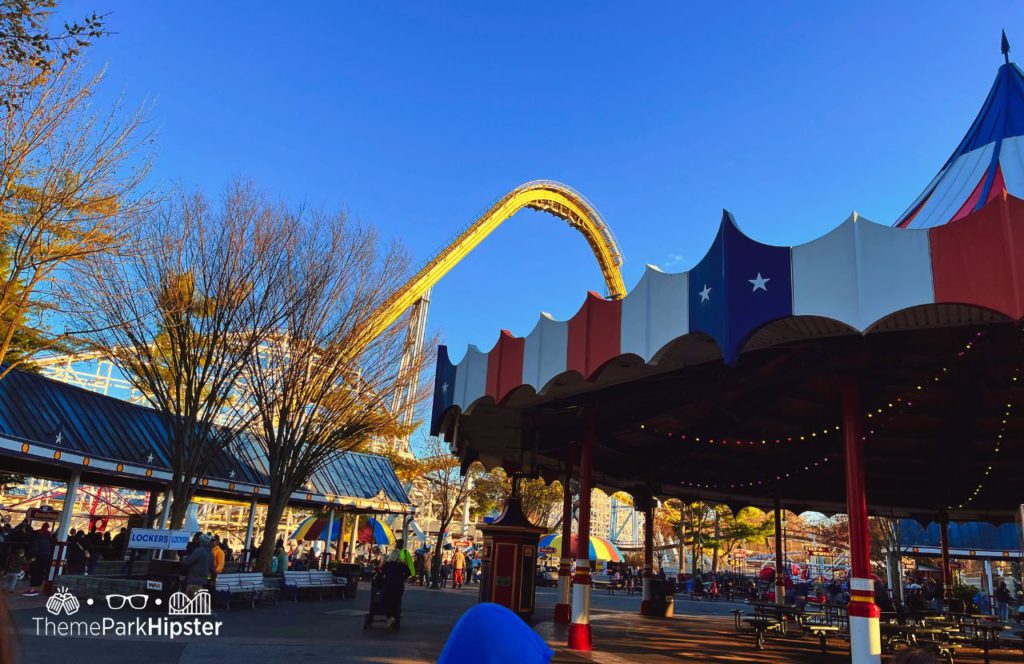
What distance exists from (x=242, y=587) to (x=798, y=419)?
12.5m

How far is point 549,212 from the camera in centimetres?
4728

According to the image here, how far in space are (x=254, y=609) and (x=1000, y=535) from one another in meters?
31.2

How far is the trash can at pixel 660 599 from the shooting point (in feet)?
60.7

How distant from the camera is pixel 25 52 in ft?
23.9

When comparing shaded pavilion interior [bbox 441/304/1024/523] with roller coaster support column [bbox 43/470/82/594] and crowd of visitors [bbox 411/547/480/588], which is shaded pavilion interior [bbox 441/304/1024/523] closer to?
crowd of visitors [bbox 411/547/480/588]

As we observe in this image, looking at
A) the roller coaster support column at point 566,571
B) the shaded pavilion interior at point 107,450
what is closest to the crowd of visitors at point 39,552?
the shaded pavilion interior at point 107,450

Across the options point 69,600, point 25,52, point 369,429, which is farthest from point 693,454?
point 25,52

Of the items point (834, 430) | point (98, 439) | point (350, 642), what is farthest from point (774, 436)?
point (98, 439)

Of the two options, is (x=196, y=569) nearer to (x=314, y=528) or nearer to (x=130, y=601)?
(x=130, y=601)

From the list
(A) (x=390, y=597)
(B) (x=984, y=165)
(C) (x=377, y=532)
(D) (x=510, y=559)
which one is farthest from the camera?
(C) (x=377, y=532)

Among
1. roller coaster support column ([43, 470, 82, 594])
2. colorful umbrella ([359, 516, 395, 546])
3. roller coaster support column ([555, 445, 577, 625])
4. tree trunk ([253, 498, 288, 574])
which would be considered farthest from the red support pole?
roller coaster support column ([43, 470, 82, 594])

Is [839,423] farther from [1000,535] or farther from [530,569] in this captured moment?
[1000,535]

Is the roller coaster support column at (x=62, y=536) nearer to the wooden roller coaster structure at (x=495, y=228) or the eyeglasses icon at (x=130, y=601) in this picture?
the eyeglasses icon at (x=130, y=601)

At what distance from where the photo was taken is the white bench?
18.2m
